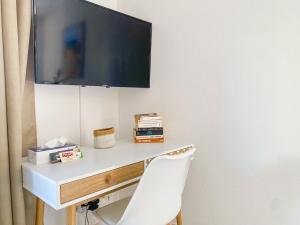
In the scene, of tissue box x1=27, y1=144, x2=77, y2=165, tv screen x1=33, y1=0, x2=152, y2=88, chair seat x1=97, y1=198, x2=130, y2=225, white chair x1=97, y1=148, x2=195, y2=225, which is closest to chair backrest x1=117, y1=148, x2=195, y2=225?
white chair x1=97, y1=148, x2=195, y2=225

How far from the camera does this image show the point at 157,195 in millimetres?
1095

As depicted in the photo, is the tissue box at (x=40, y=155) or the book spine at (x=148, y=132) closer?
the tissue box at (x=40, y=155)

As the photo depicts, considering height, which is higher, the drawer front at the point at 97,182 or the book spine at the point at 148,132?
the book spine at the point at 148,132

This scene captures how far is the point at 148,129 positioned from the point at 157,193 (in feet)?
2.13

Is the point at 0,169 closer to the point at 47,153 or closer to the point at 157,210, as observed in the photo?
the point at 47,153

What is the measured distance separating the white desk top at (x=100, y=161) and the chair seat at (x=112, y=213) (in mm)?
297

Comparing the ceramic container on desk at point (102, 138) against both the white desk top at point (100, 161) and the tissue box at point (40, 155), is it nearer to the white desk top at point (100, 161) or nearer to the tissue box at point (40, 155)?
the white desk top at point (100, 161)

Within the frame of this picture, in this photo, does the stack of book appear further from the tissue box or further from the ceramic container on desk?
the tissue box

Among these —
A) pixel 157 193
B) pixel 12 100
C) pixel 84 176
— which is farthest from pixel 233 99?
pixel 12 100

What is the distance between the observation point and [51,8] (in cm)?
125

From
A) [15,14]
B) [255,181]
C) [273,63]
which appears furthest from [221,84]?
[15,14]

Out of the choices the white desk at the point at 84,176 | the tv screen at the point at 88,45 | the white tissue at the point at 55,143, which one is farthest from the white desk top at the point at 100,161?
the tv screen at the point at 88,45

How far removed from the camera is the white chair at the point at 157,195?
3.35 ft

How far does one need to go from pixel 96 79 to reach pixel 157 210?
879 millimetres
